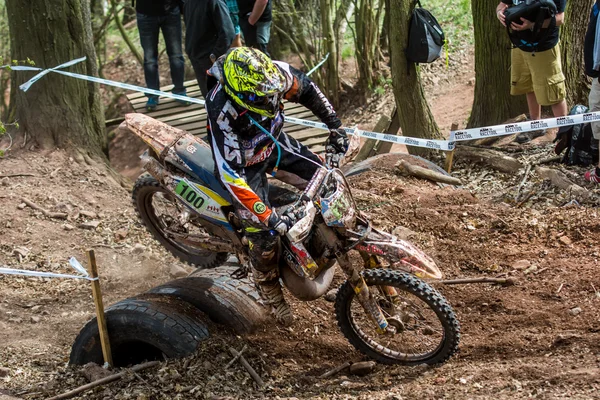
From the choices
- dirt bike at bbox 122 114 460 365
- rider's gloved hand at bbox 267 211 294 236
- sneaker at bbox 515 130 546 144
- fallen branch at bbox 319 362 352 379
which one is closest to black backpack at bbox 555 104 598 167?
sneaker at bbox 515 130 546 144

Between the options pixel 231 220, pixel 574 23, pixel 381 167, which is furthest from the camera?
pixel 574 23

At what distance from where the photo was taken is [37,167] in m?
8.25

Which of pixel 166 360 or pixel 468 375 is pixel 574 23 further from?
pixel 166 360

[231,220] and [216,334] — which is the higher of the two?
[231,220]

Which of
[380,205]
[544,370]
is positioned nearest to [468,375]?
[544,370]

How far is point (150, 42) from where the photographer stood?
991 cm

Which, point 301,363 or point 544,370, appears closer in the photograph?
point 544,370

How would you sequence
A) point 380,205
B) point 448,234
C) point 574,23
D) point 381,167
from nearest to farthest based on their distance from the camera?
1. point 448,234
2. point 380,205
3. point 381,167
4. point 574,23

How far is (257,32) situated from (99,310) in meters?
5.40

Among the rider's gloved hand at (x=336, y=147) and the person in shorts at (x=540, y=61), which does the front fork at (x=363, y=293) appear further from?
the person in shorts at (x=540, y=61)

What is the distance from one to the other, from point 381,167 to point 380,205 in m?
1.02

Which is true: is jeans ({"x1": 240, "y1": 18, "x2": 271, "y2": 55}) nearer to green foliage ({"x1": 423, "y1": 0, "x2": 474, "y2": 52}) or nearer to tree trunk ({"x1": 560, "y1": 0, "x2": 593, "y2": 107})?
tree trunk ({"x1": 560, "y1": 0, "x2": 593, "y2": 107})

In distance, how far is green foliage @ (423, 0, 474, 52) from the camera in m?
14.0

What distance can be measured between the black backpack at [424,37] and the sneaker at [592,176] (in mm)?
2083
